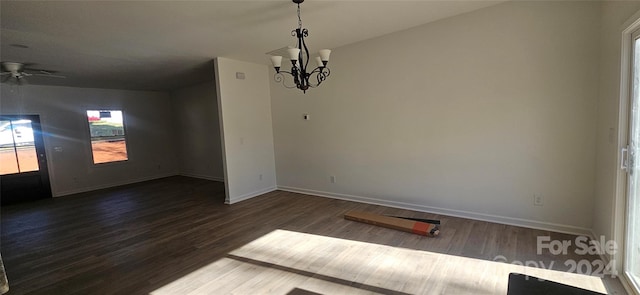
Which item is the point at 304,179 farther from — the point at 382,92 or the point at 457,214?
the point at 457,214

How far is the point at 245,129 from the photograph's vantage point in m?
5.21

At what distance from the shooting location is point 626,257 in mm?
2309

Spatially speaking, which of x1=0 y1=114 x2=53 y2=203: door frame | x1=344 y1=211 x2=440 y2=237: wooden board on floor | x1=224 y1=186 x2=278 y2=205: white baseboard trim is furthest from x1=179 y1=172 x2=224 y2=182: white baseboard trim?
x1=344 y1=211 x2=440 y2=237: wooden board on floor

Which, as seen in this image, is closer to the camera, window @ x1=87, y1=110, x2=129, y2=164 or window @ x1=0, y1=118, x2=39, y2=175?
window @ x1=0, y1=118, x2=39, y2=175

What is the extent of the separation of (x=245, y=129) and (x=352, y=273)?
3426 millimetres

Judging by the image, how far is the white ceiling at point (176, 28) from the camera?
2.74m

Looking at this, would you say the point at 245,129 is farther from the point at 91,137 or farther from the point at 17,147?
the point at 17,147

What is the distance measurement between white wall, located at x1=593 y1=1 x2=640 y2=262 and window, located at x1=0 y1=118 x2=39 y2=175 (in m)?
9.15

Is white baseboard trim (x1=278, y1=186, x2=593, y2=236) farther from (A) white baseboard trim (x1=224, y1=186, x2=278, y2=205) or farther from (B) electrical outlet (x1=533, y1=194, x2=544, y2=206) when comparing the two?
(A) white baseboard trim (x1=224, y1=186, x2=278, y2=205)

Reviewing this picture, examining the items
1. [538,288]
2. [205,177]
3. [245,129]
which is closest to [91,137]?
[205,177]

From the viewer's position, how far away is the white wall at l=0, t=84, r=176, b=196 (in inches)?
234

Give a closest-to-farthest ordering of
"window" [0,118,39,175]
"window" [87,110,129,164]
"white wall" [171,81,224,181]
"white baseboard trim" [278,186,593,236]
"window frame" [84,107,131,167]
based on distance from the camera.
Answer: "white baseboard trim" [278,186,593,236] < "window" [0,118,39,175] < "window frame" [84,107,131,167] < "window" [87,110,129,164] < "white wall" [171,81,224,181]

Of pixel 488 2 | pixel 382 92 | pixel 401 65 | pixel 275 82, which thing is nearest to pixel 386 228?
pixel 382 92

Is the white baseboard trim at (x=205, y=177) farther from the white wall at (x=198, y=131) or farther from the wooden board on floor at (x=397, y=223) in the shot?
the wooden board on floor at (x=397, y=223)
